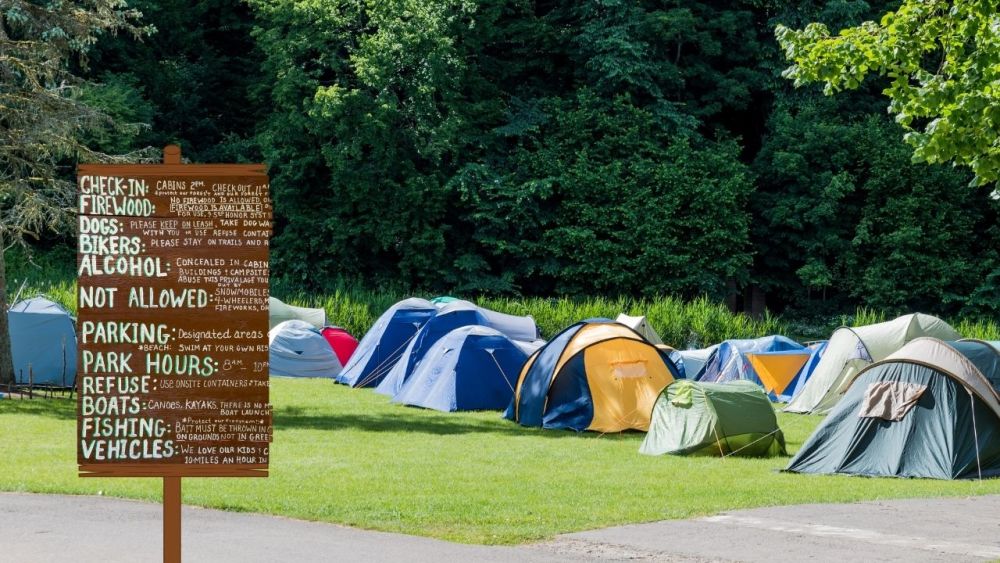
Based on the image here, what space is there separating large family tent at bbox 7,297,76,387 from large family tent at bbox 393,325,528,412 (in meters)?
7.30

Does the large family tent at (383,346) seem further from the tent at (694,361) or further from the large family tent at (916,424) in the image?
the large family tent at (916,424)

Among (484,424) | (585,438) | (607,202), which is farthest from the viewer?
(607,202)

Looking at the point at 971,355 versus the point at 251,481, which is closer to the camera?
the point at 251,481

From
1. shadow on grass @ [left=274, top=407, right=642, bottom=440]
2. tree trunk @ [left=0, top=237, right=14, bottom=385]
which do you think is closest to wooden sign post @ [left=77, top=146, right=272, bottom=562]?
shadow on grass @ [left=274, top=407, right=642, bottom=440]

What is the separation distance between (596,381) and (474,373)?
3.48 metres

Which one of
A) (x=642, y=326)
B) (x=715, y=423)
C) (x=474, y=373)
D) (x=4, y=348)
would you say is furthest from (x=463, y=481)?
(x=642, y=326)

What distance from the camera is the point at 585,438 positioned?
2005 cm

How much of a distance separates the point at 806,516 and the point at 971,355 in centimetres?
1158

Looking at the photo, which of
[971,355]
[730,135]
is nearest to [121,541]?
[971,355]

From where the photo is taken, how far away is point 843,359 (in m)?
25.5

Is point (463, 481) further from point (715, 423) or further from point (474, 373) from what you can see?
point (474, 373)

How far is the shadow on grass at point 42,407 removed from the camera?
2153 cm

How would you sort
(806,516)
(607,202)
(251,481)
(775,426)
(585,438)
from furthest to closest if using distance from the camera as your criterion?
(607,202) → (585,438) → (775,426) → (251,481) → (806,516)

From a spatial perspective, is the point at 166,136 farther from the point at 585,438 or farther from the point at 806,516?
the point at 806,516
